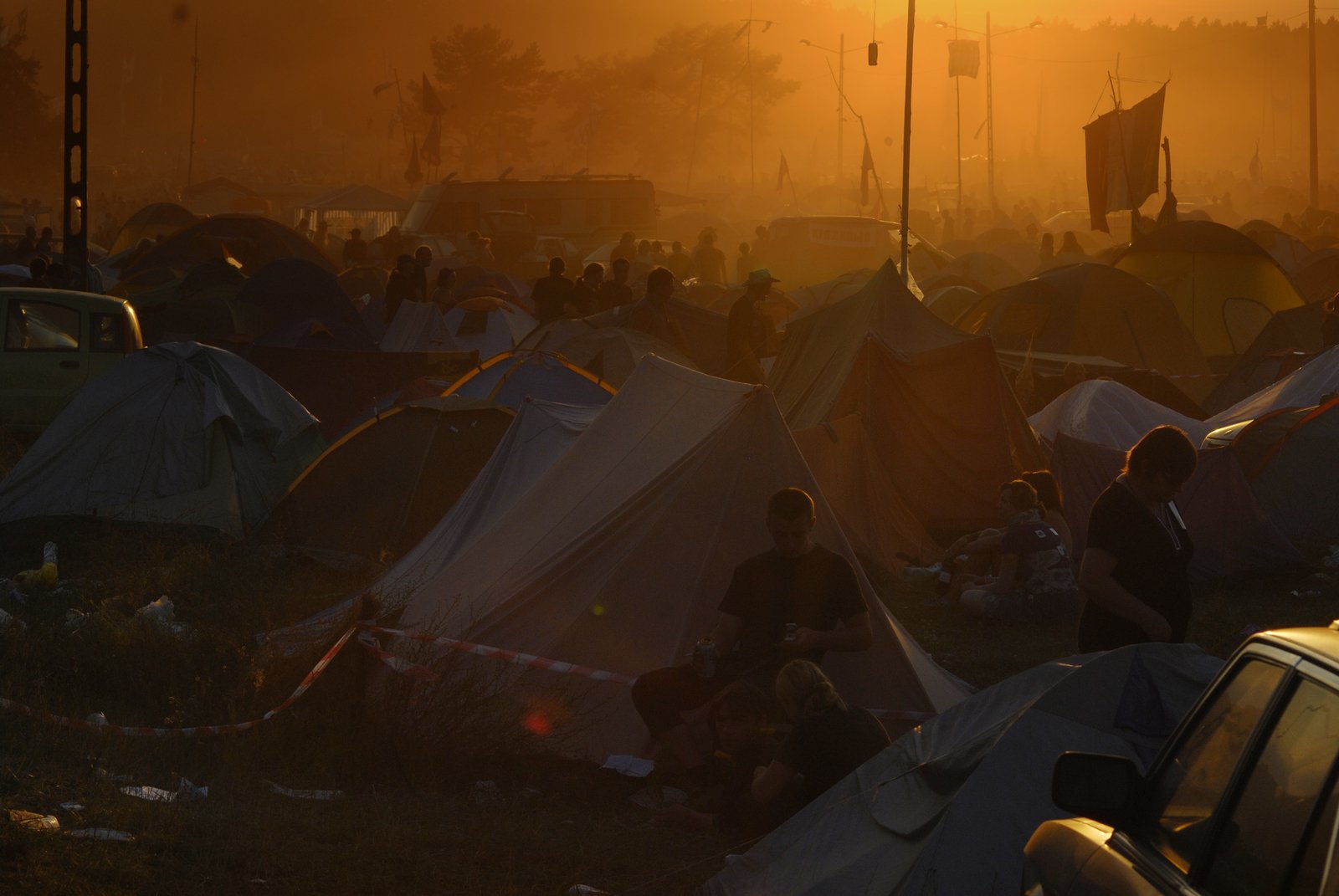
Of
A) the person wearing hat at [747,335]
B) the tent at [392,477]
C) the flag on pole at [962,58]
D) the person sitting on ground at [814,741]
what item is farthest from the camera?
the flag on pole at [962,58]

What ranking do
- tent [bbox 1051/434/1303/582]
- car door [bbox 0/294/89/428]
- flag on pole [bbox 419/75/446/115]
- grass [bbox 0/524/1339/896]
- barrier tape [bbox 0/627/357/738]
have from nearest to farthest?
grass [bbox 0/524/1339/896] → barrier tape [bbox 0/627/357/738] → tent [bbox 1051/434/1303/582] → car door [bbox 0/294/89/428] → flag on pole [bbox 419/75/446/115]

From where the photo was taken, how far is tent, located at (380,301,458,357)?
58.6ft

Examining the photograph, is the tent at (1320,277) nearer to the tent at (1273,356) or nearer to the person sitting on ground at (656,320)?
the tent at (1273,356)

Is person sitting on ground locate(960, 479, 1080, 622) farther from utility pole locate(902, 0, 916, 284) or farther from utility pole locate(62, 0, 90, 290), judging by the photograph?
utility pole locate(62, 0, 90, 290)

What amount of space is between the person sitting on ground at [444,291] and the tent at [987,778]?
43.2 feet

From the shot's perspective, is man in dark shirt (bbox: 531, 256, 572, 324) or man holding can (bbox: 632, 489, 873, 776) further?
man in dark shirt (bbox: 531, 256, 572, 324)

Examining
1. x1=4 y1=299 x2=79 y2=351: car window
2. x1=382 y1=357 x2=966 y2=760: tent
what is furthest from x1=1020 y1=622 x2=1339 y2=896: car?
x1=4 y1=299 x2=79 y2=351: car window

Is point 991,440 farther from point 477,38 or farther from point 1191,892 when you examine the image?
point 477,38

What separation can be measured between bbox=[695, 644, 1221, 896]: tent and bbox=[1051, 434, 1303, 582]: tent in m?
5.78

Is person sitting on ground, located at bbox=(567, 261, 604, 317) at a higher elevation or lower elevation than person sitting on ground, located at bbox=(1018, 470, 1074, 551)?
higher

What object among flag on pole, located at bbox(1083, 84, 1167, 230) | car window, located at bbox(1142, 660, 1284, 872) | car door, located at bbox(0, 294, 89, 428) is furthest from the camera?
flag on pole, located at bbox(1083, 84, 1167, 230)

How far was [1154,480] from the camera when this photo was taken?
5551 mm

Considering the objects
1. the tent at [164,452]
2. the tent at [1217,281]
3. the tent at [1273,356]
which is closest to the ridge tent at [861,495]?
the tent at [164,452]

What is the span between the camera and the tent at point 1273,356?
52.8 feet
